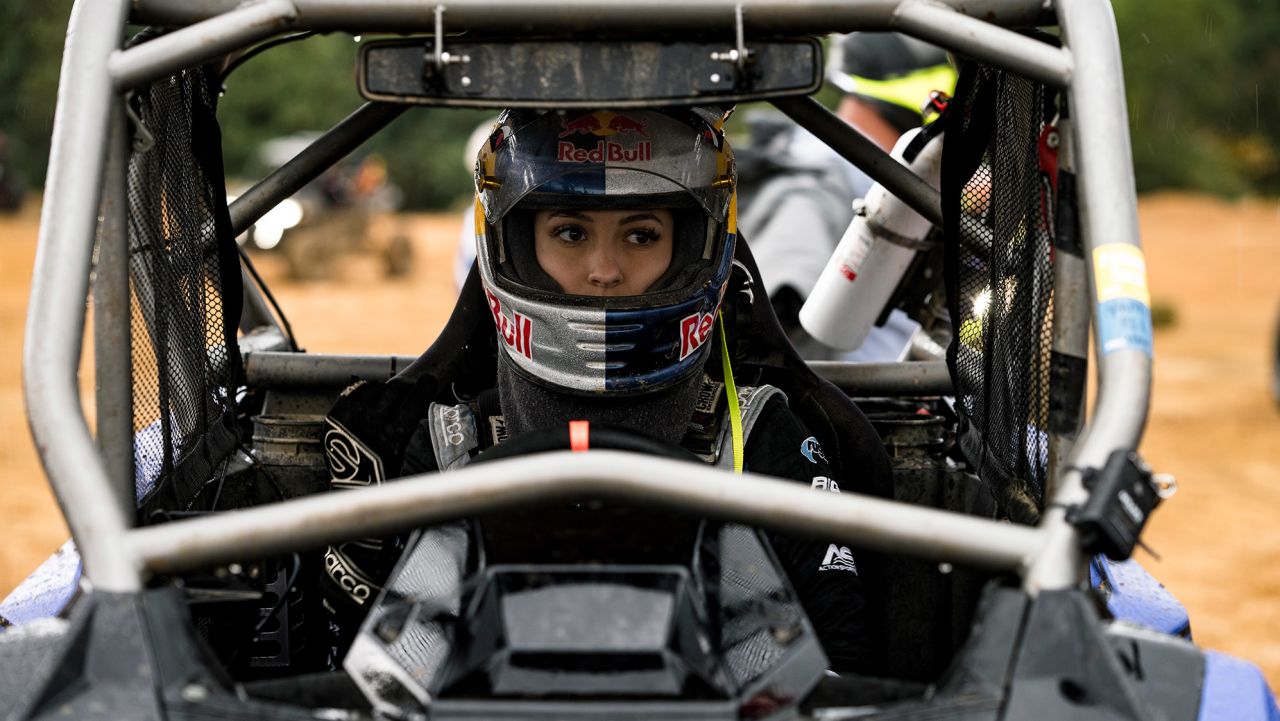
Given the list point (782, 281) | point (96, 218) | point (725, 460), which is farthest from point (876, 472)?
point (782, 281)

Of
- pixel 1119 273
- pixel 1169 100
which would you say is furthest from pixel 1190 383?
pixel 1169 100

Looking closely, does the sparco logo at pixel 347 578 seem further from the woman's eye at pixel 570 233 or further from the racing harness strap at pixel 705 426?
the woman's eye at pixel 570 233

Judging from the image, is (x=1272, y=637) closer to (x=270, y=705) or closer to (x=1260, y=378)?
(x=270, y=705)

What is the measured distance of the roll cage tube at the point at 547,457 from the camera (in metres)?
1.83

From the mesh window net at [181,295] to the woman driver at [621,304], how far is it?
12.5 inches

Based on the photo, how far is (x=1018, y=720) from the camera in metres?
1.71

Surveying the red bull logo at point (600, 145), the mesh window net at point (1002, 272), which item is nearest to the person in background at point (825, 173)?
the mesh window net at point (1002, 272)

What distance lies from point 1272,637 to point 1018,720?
209 inches

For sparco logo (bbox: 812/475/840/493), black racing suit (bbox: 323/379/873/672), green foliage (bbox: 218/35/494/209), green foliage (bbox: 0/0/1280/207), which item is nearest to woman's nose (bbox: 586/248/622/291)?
black racing suit (bbox: 323/379/873/672)

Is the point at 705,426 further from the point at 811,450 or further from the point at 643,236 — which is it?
the point at 643,236

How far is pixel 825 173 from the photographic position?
5.80m

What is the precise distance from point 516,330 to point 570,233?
0.69 feet

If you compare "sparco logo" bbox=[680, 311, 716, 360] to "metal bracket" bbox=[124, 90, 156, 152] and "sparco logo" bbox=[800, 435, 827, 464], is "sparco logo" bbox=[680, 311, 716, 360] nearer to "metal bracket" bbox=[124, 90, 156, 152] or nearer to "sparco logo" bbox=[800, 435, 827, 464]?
"sparco logo" bbox=[800, 435, 827, 464]

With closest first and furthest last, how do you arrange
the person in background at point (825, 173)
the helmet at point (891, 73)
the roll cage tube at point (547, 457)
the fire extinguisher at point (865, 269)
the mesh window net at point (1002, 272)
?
the roll cage tube at point (547, 457)
the mesh window net at point (1002, 272)
the fire extinguisher at point (865, 269)
the person in background at point (825, 173)
the helmet at point (891, 73)
